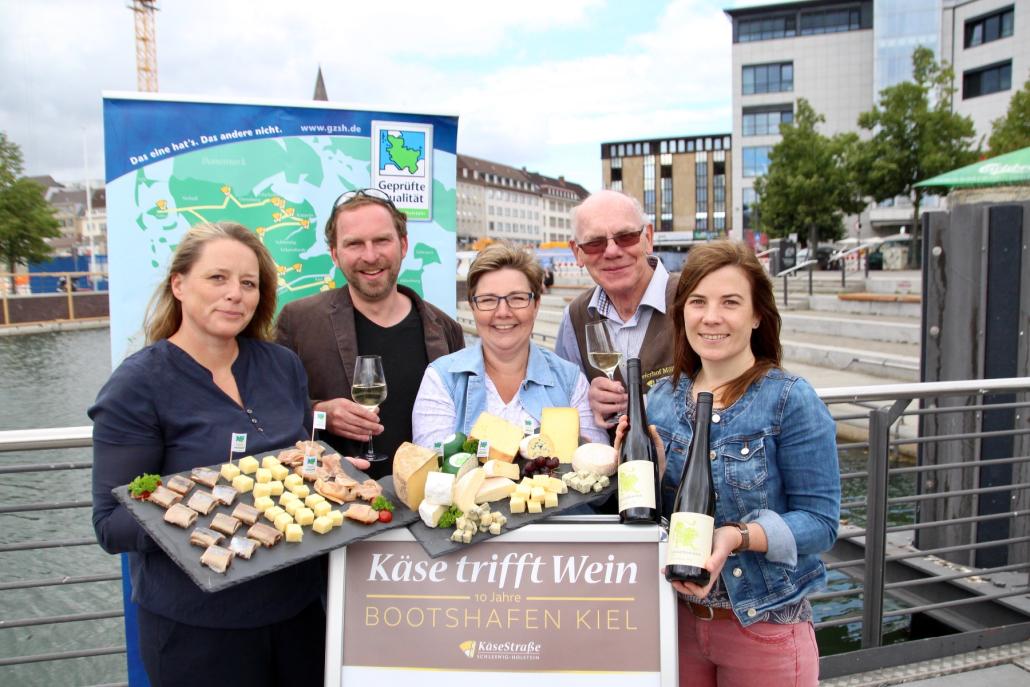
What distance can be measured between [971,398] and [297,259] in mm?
4198

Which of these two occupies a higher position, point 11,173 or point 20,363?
point 11,173

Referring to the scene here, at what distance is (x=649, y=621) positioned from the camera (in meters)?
1.85

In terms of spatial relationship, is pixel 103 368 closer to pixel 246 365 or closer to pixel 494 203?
pixel 246 365

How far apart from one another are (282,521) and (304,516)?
0.05 metres

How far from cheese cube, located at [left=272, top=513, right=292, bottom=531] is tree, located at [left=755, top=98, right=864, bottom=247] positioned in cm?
3051

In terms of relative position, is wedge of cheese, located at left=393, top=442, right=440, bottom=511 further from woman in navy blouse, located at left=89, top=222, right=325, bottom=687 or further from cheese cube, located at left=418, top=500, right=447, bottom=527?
woman in navy blouse, located at left=89, top=222, right=325, bottom=687

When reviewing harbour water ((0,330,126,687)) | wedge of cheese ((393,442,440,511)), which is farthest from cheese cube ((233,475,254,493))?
harbour water ((0,330,126,687))

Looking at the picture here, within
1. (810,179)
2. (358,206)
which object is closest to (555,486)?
(358,206)

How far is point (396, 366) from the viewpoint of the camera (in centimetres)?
291

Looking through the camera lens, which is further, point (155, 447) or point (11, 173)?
point (11, 173)

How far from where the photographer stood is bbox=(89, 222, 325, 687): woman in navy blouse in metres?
1.93

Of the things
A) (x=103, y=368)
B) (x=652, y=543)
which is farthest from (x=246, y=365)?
(x=103, y=368)

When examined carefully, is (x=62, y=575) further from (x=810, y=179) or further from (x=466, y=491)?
(x=810, y=179)

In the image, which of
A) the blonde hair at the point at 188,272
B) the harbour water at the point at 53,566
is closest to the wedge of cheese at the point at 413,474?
the blonde hair at the point at 188,272
